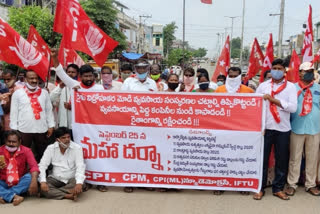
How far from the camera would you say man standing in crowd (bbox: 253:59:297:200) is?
427 cm

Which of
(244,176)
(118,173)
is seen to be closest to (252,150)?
(244,176)

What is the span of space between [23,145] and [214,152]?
8.29 feet

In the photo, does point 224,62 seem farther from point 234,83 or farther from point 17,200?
point 17,200

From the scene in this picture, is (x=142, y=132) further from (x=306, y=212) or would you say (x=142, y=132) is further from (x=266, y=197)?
(x=306, y=212)

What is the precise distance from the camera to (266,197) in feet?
14.5

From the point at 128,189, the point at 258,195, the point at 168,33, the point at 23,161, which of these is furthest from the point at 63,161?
the point at 168,33

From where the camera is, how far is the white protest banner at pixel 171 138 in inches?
175

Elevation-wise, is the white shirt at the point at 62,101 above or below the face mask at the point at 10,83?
below

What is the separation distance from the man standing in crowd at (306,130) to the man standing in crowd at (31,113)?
10.6 feet

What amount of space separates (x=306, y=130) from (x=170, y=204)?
75.8 inches

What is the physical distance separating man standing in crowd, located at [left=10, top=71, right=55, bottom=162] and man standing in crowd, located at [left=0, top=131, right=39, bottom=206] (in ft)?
0.91

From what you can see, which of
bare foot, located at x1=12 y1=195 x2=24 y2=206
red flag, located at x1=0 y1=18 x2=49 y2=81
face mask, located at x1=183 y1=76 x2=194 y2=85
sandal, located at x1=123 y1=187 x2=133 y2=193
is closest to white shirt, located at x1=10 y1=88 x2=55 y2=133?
red flag, located at x1=0 y1=18 x2=49 y2=81

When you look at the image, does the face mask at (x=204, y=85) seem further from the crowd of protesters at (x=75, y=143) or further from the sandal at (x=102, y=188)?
the sandal at (x=102, y=188)

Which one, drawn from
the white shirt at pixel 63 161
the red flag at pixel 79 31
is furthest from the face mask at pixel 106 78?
the white shirt at pixel 63 161
